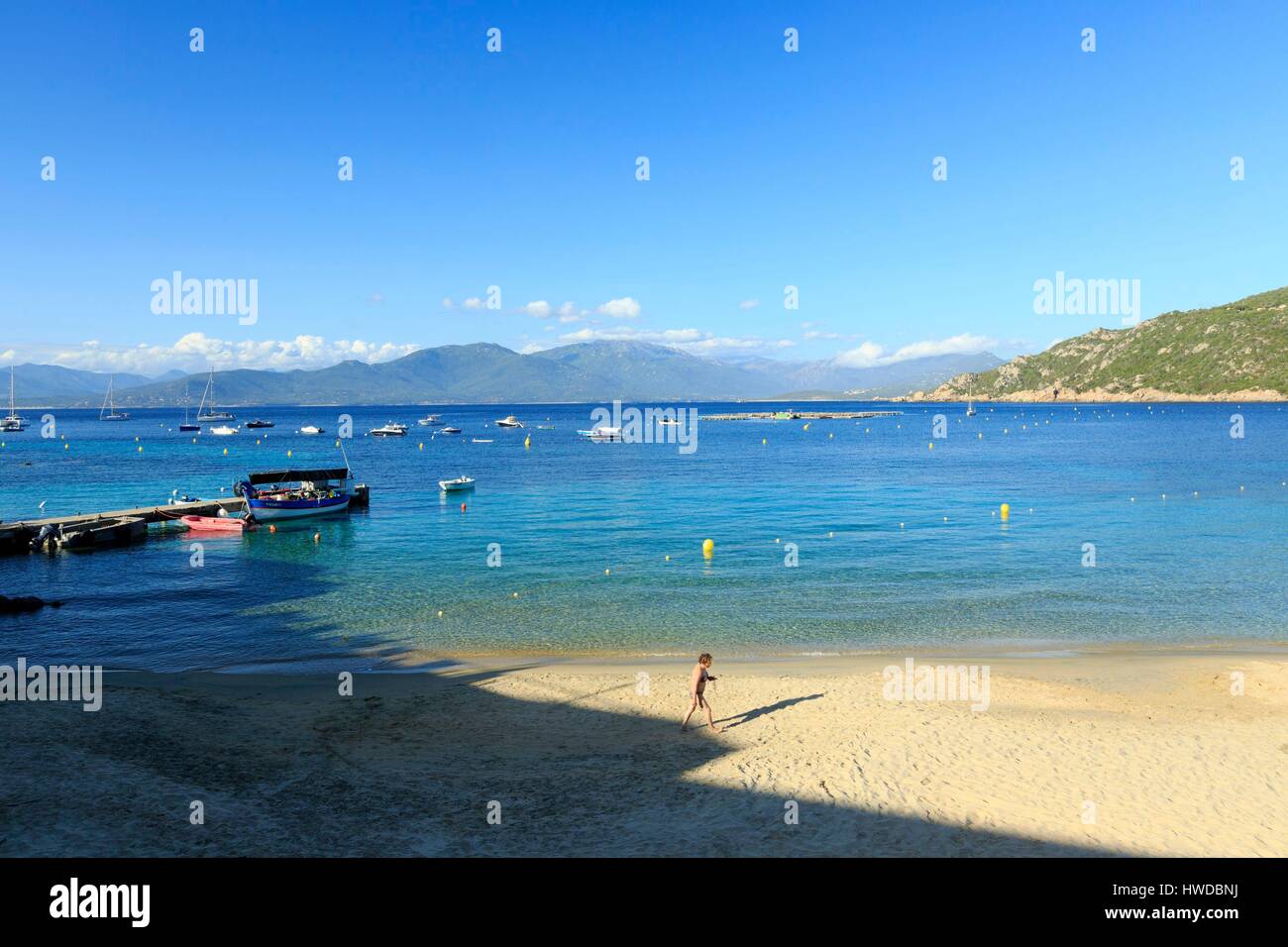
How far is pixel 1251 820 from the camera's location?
12.8m

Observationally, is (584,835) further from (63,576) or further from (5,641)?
(63,576)

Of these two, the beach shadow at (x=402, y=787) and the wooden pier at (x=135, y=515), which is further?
the wooden pier at (x=135, y=515)

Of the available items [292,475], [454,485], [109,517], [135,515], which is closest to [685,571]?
[292,475]

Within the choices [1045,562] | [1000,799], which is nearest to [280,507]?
[1045,562]

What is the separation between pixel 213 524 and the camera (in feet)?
166

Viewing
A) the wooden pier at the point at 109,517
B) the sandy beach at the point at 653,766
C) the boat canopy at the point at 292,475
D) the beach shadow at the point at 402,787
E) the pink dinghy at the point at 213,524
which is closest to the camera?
the beach shadow at the point at 402,787

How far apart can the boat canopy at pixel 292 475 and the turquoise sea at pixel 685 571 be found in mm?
3381

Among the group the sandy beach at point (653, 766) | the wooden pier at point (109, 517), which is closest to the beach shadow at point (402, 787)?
the sandy beach at point (653, 766)

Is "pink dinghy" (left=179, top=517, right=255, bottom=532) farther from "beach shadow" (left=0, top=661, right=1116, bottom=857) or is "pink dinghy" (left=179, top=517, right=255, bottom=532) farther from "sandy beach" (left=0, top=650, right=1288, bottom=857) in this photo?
"beach shadow" (left=0, top=661, right=1116, bottom=857)

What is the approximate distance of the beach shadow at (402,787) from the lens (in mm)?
11766

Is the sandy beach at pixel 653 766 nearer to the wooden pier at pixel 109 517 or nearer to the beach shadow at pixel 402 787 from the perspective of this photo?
the beach shadow at pixel 402 787

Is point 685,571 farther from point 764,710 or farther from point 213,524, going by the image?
point 213,524

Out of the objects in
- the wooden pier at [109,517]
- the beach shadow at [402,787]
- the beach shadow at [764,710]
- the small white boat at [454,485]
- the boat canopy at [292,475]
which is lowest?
the beach shadow at [764,710]

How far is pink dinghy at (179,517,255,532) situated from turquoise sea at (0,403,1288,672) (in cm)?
99
